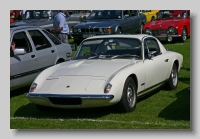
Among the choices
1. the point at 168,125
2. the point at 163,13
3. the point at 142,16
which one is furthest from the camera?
the point at 142,16

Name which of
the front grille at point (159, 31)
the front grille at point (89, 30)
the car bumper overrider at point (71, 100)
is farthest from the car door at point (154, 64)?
the front grille at point (159, 31)

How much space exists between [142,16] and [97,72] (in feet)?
42.6

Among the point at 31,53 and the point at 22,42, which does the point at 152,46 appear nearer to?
the point at 31,53

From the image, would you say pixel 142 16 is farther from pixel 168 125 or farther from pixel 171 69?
pixel 168 125

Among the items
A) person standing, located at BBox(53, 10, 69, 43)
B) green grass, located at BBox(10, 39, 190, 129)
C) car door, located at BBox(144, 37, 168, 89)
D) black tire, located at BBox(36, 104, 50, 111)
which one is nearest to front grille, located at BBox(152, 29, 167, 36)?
person standing, located at BBox(53, 10, 69, 43)

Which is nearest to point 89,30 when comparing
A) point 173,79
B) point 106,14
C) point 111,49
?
point 106,14

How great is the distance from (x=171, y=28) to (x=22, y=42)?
29.7 ft

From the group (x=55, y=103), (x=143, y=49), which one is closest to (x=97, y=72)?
(x=55, y=103)

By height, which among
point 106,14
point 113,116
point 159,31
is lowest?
point 113,116

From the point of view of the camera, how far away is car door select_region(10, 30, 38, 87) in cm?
839

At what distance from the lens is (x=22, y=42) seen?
9.10m

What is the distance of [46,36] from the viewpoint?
9.64 m

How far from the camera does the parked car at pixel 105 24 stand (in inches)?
655

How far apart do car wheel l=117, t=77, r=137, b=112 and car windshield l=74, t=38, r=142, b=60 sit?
34.6 inches
